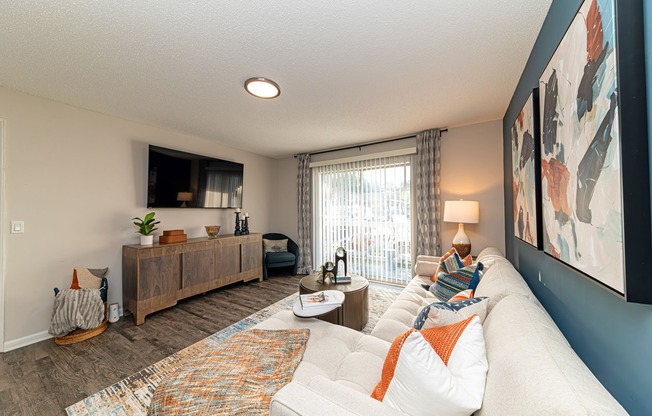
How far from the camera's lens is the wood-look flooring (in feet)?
5.25

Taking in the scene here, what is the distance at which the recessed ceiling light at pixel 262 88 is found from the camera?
6.82 ft

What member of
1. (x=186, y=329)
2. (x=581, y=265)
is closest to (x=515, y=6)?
(x=581, y=265)

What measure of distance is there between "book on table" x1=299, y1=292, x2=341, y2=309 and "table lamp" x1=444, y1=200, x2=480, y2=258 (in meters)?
2.03

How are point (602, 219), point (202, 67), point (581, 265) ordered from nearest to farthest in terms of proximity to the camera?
point (602, 219) < point (581, 265) < point (202, 67)

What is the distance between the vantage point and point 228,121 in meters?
3.06

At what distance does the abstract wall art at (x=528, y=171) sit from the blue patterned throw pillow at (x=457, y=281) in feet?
1.45

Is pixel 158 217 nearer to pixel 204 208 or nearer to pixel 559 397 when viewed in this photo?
pixel 204 208

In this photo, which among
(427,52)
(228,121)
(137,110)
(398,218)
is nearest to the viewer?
(427,52)

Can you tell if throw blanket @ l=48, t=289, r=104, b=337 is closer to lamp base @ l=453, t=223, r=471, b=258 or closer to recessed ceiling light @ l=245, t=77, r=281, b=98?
recessed ceiling light @ l=245, t=77, r=281, b=98

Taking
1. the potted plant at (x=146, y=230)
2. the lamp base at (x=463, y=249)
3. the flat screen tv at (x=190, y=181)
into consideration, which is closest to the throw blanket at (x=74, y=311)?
the potted plant at (x=146, y=230)

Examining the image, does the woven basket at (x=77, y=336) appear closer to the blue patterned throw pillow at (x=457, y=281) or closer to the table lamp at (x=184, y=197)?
the table lamp at (x=184, y=197)

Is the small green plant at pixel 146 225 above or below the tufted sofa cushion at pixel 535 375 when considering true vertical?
above

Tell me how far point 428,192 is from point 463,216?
658 mm

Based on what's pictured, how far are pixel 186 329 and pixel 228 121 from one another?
8.35ft
